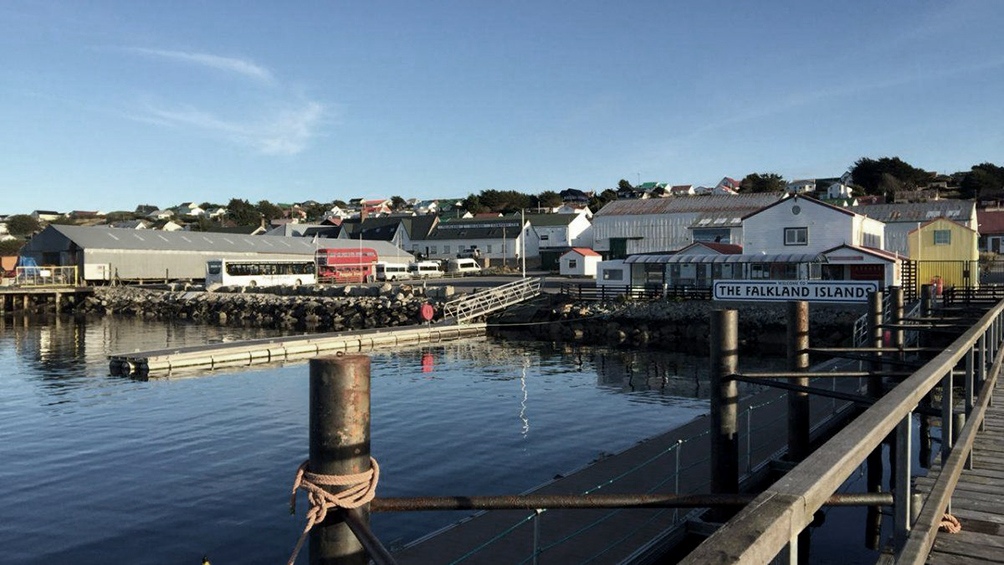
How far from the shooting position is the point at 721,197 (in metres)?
77.4

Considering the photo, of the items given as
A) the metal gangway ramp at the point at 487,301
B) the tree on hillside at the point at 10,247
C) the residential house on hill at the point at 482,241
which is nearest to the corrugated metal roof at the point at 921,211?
the metal gangway ramp at the point at 487,301

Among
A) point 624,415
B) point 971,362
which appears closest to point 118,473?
point 624,415

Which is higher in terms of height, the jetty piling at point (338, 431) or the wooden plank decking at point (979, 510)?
the jetty piling at point (338, 431)

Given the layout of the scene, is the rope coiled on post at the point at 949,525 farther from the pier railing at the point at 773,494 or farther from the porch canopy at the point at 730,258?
the porch canopy at the point at 730,258

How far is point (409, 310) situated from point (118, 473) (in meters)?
36.9

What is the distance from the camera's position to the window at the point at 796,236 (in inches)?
1987

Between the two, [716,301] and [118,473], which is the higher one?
[716,301]

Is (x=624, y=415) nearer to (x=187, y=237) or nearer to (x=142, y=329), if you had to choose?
(x=142, y=329)

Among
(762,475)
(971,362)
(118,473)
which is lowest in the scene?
(118,473)

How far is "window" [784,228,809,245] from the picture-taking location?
166 ft

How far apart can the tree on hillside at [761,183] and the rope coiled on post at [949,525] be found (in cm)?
14988

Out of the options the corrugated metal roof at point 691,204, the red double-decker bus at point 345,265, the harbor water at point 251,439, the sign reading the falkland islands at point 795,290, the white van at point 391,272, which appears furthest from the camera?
the white van at point 391,272

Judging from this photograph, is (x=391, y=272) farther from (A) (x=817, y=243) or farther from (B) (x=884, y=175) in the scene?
(B) (x=884, y=175)

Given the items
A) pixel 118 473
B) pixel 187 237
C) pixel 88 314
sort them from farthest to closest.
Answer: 1. pixel 187 237
2. pixel 88 314
3. pixel 118 473
